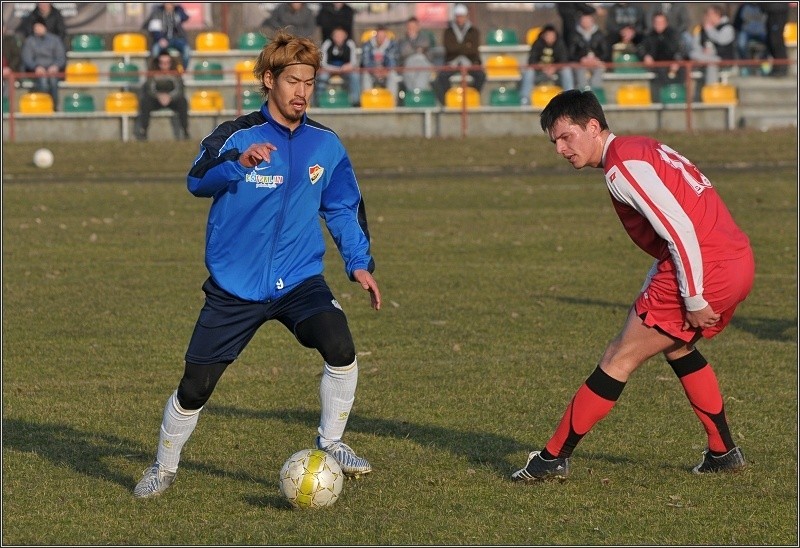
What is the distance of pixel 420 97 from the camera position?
27.7 metres

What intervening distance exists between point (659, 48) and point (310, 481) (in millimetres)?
23492

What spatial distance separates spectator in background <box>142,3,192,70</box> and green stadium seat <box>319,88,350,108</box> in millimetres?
4339

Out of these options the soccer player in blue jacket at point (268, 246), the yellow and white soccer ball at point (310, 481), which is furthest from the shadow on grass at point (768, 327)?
the yellow and white soccer ball at point (310, 481)

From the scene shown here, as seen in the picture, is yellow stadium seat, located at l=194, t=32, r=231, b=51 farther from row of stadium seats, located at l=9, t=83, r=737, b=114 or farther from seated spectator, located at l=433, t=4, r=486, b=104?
seated spectator, located at l=433, t=4, r=486, b=104

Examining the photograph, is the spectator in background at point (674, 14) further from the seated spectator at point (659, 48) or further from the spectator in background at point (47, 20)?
the spectator in background at point (47, 20)

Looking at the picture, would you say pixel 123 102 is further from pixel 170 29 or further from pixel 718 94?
pixel 718 94

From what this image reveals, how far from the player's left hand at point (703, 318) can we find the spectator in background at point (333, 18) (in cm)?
2362

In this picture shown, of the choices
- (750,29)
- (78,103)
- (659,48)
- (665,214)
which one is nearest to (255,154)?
(665,214)

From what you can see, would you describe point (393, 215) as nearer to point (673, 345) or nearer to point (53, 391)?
point (53, 391)

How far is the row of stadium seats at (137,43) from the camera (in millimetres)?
32344

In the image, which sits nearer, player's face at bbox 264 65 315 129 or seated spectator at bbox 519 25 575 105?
player's face at bbox 264 65 315 129

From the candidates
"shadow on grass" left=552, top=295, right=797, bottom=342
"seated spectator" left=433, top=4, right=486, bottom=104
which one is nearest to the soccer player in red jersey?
"shadow on grass" left=552, top=295, right=797, bottom=342

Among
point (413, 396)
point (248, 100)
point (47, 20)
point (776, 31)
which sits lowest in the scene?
point (413, 396)

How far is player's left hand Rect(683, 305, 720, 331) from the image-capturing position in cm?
599
